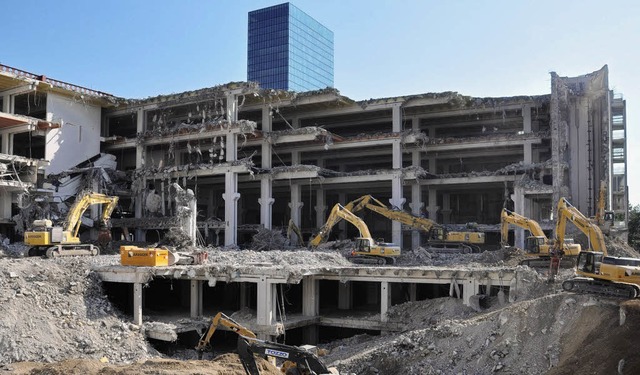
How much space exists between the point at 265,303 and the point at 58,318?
25.5 feet

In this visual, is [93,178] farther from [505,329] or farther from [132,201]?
[505,329]

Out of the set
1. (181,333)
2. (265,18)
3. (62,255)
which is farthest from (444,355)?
(265,18)

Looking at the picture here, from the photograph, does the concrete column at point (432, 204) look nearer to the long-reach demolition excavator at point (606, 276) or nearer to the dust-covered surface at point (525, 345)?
the long-reach demolition excavator at point (606, 276)

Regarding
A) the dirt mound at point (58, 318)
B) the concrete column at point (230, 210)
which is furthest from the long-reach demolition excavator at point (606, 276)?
the concrete column at point (230, 210)

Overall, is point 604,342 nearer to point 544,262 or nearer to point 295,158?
point 544,262

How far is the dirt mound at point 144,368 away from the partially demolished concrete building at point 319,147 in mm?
24751

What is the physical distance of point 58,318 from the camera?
2205 centimetres

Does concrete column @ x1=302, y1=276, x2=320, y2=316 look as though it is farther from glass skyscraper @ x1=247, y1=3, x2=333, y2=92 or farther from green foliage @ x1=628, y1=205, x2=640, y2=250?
glass skyscraper @ x1=247, y1=3, x2=333, y2=92

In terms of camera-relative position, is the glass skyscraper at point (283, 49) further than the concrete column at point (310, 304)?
Yes

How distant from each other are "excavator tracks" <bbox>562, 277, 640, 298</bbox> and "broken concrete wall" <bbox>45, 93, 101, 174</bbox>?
119ft

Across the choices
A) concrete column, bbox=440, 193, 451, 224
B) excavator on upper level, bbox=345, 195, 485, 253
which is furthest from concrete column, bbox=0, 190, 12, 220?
concrete column, bbox=440, 193, 451, 224

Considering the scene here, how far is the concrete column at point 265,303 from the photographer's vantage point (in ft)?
79.4

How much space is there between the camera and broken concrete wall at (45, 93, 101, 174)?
42844 millimetres

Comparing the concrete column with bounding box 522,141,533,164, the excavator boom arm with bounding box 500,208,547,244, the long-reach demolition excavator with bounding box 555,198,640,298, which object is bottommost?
the long-reach demolition excavator with bounding box 555,198,640,298
